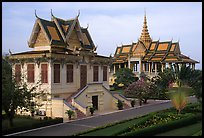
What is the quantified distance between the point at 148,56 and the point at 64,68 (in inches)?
1132

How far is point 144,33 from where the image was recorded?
177ft

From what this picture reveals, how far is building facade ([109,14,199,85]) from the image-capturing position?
4691 centimetres

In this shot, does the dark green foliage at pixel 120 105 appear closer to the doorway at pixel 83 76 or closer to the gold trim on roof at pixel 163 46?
the doorway at pixel 83 76

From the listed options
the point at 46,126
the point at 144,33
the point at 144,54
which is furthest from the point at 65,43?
the point at 144,33

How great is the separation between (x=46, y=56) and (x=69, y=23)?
5.67 meters

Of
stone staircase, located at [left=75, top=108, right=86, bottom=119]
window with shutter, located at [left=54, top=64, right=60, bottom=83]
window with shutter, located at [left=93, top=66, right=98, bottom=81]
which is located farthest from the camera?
window with shutter, located at [left=93, top=66, right=98, bottom=81]

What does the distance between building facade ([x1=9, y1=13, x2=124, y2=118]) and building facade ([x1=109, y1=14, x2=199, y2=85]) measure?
2193cm

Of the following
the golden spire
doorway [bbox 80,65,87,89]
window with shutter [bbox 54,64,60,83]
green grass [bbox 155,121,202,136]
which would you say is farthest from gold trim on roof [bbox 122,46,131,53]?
green grass [bbox 155,121,202,136]

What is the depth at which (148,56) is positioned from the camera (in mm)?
49312

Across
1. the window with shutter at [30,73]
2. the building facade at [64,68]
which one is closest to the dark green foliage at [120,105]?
the building facade at [64,68]

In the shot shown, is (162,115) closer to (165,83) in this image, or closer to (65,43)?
(65,43)

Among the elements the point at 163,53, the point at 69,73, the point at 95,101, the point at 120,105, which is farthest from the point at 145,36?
the point at 69,73

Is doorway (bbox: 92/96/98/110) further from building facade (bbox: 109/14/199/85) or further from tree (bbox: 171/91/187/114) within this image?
building facade (bbox: 109/14/199/85)

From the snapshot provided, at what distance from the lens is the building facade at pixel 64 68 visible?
21547mm
